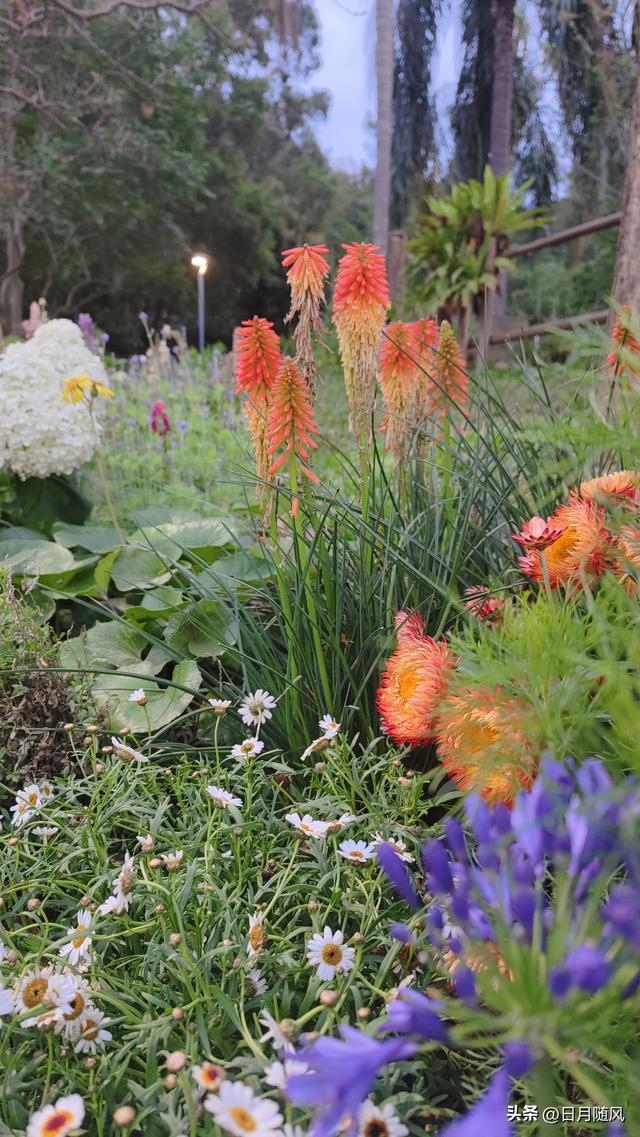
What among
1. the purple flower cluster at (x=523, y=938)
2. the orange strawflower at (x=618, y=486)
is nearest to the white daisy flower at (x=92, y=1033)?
the purple flower cluster at (x=523, y=938)

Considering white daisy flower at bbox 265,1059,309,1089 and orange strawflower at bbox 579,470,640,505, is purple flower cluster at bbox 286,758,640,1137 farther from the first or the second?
orange strawflower at bbox 579,470,640,505

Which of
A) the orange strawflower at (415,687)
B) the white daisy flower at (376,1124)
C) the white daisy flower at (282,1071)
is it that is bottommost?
the white daisy flower at (376,1124)

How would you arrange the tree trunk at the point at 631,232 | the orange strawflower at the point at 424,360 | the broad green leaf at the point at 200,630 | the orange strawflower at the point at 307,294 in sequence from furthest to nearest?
the tree trunk at the point at 631,232
the broad green leaf at the point at 200,630
the orange strawflower at the point at 424,360
the orange strawflower at the point at 307,294

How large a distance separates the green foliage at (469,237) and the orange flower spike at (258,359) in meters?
7.60

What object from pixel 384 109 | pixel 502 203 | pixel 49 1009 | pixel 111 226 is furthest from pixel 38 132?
pixel 49 1009

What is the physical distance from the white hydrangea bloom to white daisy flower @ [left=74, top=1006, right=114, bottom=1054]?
2424 mm

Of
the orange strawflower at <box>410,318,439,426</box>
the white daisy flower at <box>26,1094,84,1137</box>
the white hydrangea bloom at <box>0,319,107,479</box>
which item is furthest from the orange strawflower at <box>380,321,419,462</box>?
the white hydrangea bloom at <box>0,319,107,479</box>

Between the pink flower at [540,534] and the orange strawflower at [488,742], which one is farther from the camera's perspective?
the pink flower at [540,534]

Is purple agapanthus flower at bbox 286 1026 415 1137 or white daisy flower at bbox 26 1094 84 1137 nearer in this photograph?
purple agapanthus flower at bbox 286 1026 415 1137

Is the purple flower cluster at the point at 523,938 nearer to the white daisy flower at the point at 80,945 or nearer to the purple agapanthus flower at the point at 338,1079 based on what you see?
the purple agapanthus flower at the point at 338,1079

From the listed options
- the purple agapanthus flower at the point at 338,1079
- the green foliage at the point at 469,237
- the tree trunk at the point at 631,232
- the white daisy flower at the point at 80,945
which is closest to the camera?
the purple agapanthus flower at the point at 338,1079

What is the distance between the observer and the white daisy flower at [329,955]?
1040mm

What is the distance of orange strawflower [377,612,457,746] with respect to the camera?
116 centimetres

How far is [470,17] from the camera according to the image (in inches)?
821
